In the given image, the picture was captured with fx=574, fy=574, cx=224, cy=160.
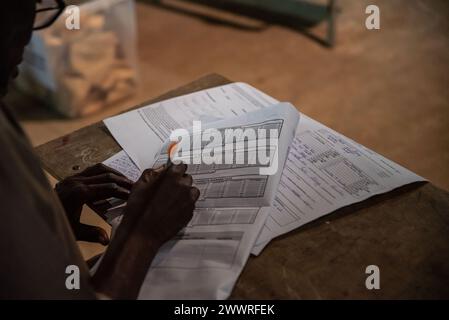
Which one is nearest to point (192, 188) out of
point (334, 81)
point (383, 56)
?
point (334, 81)

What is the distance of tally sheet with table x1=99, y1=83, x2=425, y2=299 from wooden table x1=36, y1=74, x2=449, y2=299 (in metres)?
0.02

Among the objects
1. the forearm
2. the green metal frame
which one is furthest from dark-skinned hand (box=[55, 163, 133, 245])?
the green metal frame

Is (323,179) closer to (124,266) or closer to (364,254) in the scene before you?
(364,254)

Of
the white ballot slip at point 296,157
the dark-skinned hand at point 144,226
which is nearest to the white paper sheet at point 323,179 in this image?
the white ballot slip at point 296,157

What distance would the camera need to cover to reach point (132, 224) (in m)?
0.71

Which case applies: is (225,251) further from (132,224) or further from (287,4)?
(287,4)

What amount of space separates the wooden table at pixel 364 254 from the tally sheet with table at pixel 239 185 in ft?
0.06

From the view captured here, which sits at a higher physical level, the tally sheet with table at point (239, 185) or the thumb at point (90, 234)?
the tally sheet with table at point (239, 185)

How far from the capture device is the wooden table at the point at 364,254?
67 cm

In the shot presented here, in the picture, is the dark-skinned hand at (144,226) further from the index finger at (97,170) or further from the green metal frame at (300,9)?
the green metal frame at (300,9)

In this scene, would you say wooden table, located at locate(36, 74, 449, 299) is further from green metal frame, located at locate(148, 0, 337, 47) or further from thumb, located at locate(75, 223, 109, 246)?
green metal frame, located at locate(148, 0, 337, 47)

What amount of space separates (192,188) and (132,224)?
0.10m

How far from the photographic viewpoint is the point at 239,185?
80 cm

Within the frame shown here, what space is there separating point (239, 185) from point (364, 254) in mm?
194
